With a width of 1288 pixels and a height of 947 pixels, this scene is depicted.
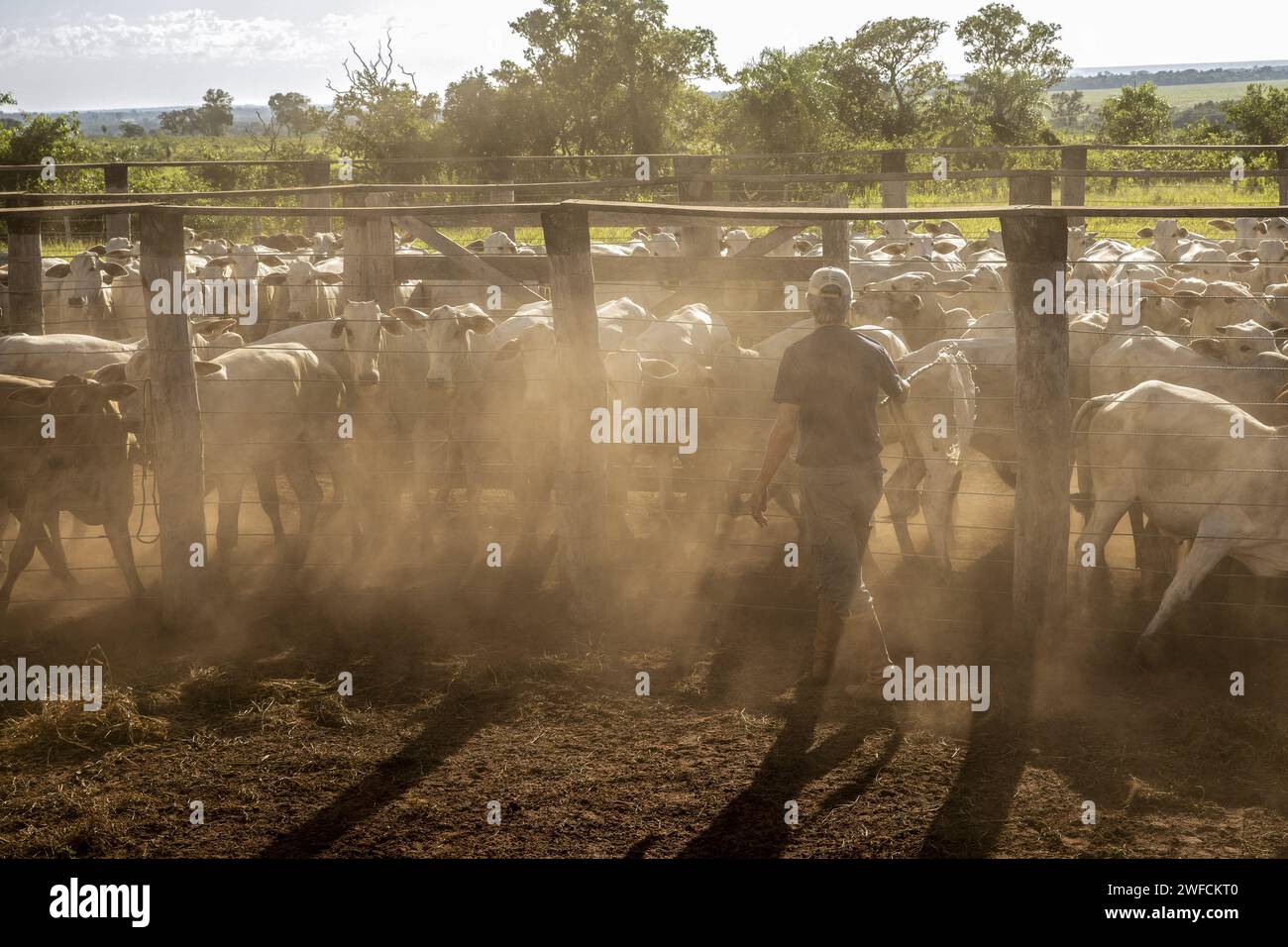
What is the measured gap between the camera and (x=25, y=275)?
39.3 feet

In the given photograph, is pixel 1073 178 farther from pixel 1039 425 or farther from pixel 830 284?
pixel 830 284

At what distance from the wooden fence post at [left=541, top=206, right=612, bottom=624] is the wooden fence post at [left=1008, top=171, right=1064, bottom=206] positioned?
6750mm

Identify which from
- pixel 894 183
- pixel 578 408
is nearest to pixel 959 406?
pixel 578 408

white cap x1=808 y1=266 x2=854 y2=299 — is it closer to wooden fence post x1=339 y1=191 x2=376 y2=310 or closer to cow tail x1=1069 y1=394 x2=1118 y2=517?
cow tail x1=1069 y1=394 x2=1118 y2=517

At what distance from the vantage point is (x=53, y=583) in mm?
8680

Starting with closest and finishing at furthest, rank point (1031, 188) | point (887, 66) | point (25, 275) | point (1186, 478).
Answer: point (1186, 478)
point (25, 275)
point (1031, 188)
point (887, 66)

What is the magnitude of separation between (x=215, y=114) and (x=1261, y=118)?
454 ft

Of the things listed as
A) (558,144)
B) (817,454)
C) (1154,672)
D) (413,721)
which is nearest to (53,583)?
(413,721)

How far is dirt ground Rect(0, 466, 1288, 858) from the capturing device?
17.4 feet

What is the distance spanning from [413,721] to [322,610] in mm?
1961

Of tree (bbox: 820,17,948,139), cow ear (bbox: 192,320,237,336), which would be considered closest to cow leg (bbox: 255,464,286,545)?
cow ear (bbox: 192,320,237,336)

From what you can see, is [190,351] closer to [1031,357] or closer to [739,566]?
[739,566]

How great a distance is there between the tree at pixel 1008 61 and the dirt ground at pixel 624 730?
6431 centimetres
